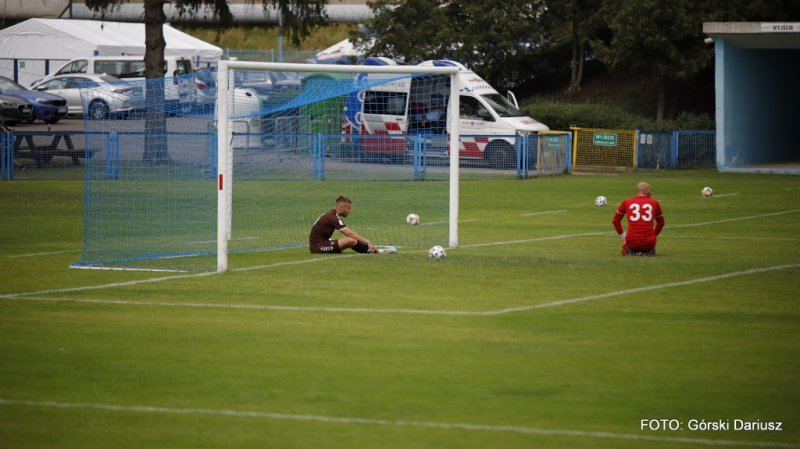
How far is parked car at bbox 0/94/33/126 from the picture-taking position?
39.9 metres

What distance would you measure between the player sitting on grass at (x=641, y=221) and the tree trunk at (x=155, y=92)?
6852 millimetres

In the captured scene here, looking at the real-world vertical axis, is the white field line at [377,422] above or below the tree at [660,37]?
below

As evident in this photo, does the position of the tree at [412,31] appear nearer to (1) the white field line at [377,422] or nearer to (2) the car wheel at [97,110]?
(2) the car wheel at [97,110]

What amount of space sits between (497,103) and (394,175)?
26.1 feet

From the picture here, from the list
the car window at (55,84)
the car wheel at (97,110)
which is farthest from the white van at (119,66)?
the car wheel at (97,110)

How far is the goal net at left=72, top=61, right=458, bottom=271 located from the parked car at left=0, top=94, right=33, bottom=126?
1286 cm

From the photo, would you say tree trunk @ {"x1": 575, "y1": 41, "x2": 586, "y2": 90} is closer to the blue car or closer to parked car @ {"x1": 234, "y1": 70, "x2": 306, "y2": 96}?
the blue car

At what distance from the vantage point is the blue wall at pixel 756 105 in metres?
33.8

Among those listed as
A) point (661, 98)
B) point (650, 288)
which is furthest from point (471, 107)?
point (650, 288)

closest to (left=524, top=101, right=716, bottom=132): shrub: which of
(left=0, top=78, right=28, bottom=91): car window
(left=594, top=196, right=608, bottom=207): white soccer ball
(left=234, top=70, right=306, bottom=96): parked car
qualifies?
(left=594, top=196, right=608, bottom=207): white soccer ball

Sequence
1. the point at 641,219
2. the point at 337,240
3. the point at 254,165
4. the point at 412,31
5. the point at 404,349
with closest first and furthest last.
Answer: the point at 404,349 → the point at 641,219 → the point at 337,240 → the point at 254,165 → the point at 412,31

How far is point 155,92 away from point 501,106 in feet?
67.7

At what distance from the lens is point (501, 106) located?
35.1 metres

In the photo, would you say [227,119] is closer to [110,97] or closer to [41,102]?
[110,97]
